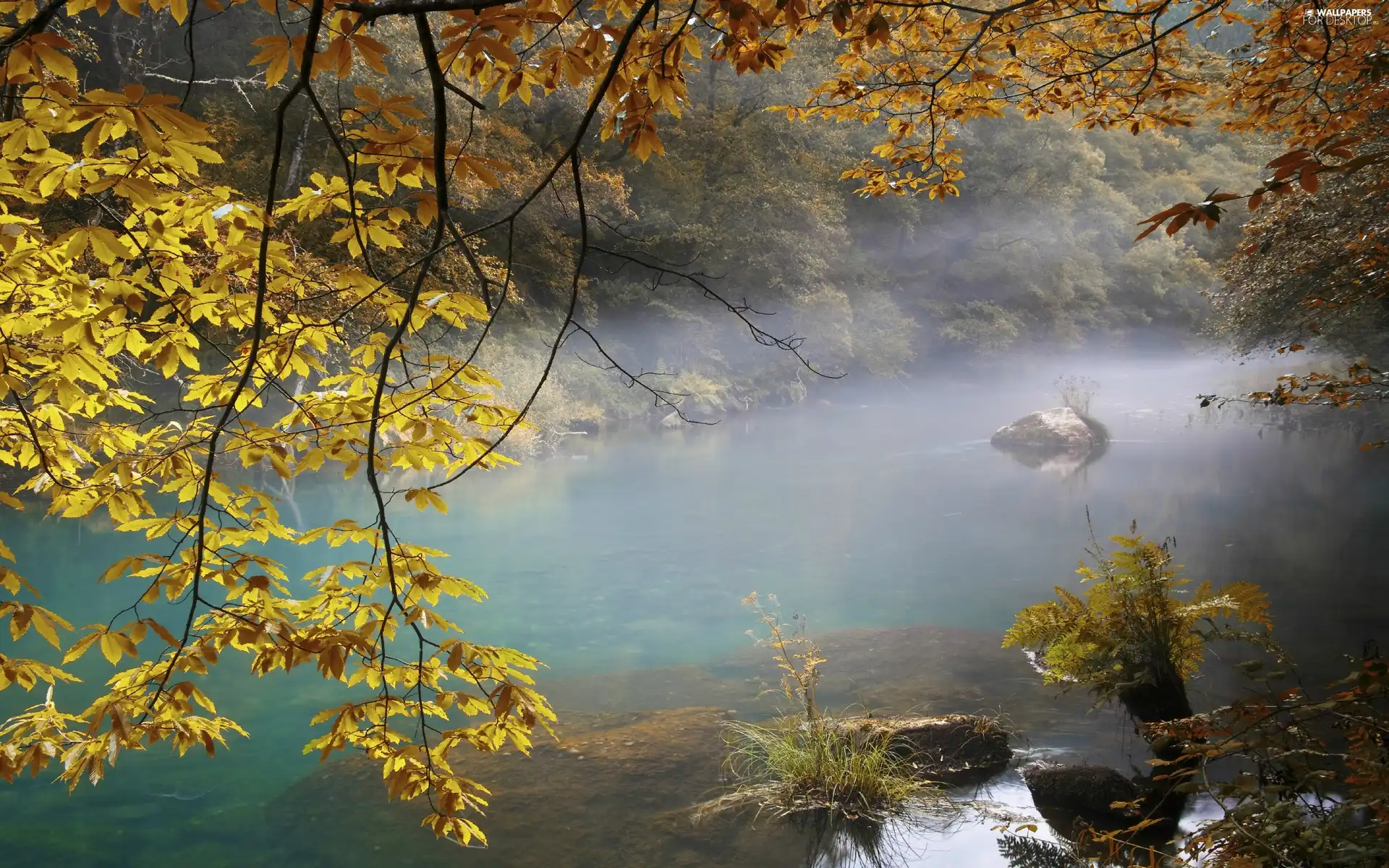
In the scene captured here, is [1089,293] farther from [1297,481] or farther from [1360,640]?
[1360,640]

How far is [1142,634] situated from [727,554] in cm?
536

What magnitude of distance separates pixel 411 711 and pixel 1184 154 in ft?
90.6

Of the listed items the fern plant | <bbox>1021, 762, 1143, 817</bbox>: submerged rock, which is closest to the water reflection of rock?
<bbox>1021, 762, 1143, 817</bbox>: submerged rock

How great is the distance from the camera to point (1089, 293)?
78.3 feet

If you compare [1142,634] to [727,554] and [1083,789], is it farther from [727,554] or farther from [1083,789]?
[727,554]

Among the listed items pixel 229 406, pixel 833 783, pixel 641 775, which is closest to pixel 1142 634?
pixel 833 783

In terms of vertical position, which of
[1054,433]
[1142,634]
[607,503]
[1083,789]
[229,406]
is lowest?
[1083,789]

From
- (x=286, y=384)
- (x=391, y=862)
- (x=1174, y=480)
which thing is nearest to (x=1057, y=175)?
(x=1174, y=480)

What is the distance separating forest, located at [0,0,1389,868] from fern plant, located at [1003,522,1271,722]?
21 mm

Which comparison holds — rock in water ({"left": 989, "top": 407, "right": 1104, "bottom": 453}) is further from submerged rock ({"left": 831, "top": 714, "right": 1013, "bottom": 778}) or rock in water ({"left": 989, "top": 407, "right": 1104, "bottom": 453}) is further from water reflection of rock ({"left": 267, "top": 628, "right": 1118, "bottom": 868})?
submerged rock ({"left": 831, "top": 714, "right": 1013, "bottom": 778})

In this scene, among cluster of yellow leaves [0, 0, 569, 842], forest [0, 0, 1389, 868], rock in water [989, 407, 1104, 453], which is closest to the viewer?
cluster of yellow leaves [0, 0, 569, 842]

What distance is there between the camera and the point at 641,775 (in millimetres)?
3785

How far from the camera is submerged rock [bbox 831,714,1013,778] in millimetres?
3685

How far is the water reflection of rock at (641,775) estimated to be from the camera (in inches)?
128
